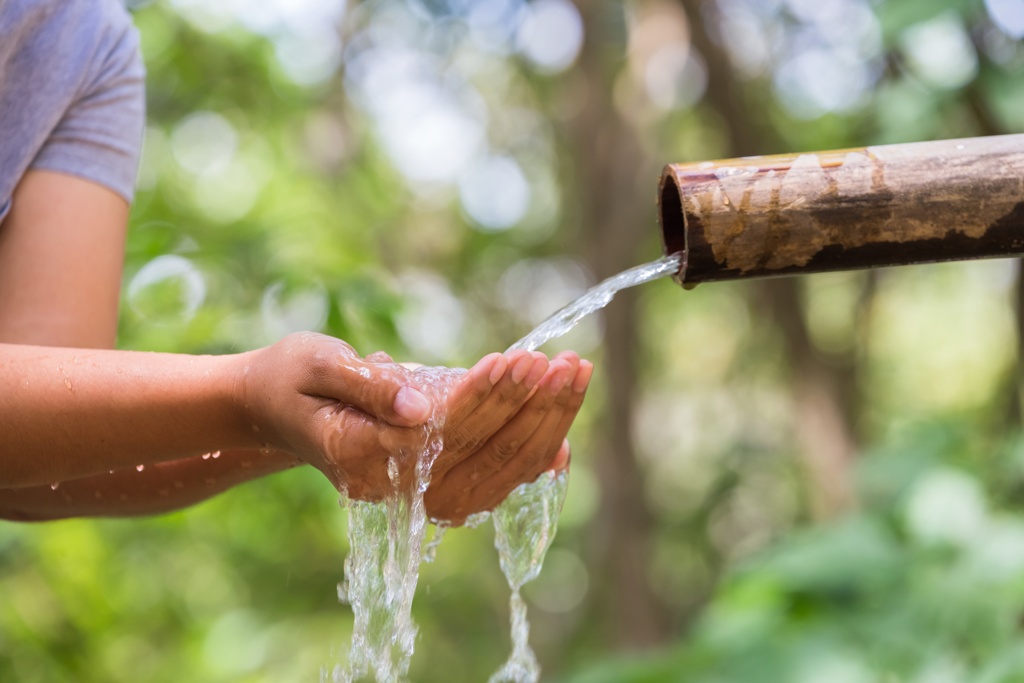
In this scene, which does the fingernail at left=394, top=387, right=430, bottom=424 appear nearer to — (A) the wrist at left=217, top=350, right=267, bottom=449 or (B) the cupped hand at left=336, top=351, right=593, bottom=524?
(B) the cupped hand at left=336, top=351, right=593, bottom=524

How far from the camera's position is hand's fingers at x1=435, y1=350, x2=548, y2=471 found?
41.8 inches

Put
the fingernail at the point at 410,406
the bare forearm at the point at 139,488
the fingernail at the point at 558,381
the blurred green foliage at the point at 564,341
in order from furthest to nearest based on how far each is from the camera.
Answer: the blurred green foliage at the point at 564,341, the bare forearm at the point at 139,488, the fingernail at the point at 558,381, the fingernail at the point at 410,406

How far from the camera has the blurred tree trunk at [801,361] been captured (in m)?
4.04

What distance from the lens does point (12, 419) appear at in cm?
103

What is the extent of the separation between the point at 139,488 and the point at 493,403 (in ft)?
1.94

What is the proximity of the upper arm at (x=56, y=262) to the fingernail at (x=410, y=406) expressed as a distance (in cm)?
60

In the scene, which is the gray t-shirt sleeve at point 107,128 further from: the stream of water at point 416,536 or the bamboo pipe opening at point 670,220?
the bamboo pipe opening at point 670,220

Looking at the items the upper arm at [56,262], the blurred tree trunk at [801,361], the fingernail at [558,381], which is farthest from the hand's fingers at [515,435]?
the blurred tree trunk at [801,361]

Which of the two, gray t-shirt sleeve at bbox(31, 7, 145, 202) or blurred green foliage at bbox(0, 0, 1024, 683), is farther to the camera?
blurred green foliage at bbox(0, 0, 1024, 683)

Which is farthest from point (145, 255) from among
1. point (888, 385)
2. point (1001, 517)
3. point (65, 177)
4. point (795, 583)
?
point (888, 385)

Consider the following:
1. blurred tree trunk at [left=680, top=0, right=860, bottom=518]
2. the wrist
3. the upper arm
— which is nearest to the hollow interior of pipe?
the wrist

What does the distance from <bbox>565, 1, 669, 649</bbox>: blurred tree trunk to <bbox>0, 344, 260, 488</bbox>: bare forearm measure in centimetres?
380

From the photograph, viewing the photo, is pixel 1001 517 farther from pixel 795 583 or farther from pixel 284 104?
pixel 284 104

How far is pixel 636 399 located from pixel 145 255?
3.07m
